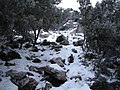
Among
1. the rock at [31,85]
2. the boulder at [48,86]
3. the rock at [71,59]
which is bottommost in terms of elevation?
the boulder at [48,86]

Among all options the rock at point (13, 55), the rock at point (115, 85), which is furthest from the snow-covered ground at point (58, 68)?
the rock at point (115, 85)

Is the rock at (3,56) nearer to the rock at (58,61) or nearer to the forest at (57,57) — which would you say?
the forest at (57,57)

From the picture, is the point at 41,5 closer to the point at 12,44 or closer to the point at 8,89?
the point at 12,44

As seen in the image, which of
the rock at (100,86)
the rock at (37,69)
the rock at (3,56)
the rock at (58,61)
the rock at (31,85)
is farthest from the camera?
the rock at (58,61)

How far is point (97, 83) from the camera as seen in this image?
88.2 feet

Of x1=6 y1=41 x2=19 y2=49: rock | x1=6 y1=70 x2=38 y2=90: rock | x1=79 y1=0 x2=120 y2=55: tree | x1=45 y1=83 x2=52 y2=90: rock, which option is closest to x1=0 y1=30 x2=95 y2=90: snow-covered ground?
x1=45 y1=83 x2=52 y2=90: rock

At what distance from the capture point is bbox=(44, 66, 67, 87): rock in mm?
26297

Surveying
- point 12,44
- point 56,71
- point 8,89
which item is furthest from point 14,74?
point 12,44

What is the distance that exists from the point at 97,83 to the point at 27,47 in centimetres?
1227

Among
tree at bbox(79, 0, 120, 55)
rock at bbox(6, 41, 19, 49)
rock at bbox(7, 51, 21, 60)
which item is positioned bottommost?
rock at bbox(7, 51, 21, 60)

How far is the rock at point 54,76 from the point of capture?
26.3 m

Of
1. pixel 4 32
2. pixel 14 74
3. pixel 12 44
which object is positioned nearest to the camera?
pixel 4 32

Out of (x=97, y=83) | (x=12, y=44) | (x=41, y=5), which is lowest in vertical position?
(x=97, y=83)

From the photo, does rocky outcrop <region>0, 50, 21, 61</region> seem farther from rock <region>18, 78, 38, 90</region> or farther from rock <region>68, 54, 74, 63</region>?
rock <region>68, 54, 74, 63</region>
